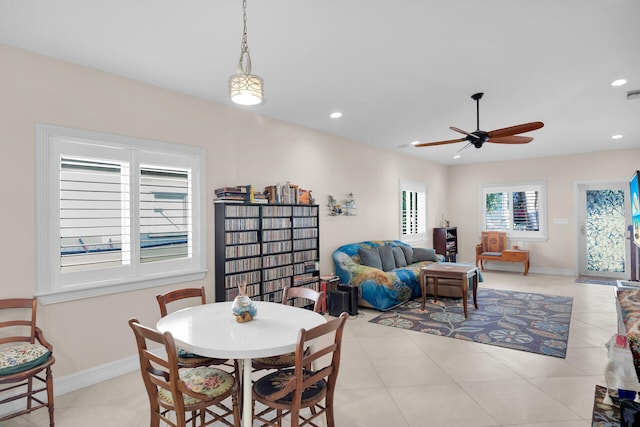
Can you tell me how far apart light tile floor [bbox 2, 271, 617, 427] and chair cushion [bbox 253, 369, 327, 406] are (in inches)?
25.5

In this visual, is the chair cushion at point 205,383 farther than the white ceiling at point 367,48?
No

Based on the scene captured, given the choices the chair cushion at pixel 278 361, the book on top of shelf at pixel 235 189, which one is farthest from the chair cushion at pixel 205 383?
the book on top of shelf at pixel 235 189

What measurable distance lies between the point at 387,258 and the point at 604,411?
381 cm

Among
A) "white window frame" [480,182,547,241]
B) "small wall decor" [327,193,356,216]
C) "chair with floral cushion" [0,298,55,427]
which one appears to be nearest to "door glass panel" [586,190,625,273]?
"white window frame" [480,182,547,241]

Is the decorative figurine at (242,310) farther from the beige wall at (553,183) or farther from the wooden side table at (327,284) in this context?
the beige wall at (553,183)

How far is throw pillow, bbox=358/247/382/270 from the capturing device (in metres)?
5.59

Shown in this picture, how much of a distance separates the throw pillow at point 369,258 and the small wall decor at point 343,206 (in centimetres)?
69

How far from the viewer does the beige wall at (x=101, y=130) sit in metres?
2.66

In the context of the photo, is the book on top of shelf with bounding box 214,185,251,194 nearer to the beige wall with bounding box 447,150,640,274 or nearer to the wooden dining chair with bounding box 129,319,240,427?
the wooden dining chair with bounding box 129,319,240,427

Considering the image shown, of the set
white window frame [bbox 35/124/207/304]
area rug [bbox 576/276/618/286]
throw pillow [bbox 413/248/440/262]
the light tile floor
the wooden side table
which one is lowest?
the light tile floor

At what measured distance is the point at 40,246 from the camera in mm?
2766

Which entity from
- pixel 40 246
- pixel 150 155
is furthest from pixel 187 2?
pixel 40 246

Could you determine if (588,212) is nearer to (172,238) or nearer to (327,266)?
(327,266)

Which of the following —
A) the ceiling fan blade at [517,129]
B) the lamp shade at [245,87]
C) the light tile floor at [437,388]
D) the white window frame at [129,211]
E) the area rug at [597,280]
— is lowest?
the light tile floor at [437,388]
